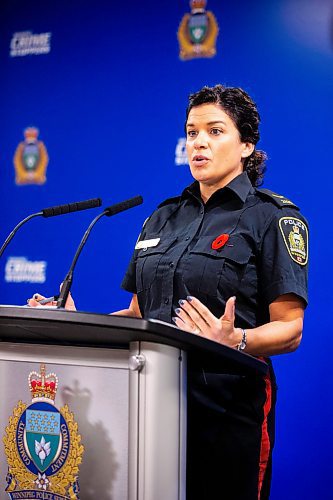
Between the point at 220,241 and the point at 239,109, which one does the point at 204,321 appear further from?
the point at 239,109

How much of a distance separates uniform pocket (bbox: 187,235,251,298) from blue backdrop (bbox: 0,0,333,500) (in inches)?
39.2

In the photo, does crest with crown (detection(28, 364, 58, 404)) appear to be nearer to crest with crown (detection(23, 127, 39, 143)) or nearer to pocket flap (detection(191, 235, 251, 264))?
pocket flap (detection(191, 235, 251, 264))

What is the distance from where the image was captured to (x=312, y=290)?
269cm

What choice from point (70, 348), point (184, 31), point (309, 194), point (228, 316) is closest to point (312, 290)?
point (309, 194)

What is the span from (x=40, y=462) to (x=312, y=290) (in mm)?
1631

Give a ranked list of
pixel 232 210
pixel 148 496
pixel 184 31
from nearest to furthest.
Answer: pixel 148 496 → pixel 232 210 → pixel 184 31

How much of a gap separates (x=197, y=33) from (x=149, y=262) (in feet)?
4.65

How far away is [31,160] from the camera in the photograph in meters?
3.35

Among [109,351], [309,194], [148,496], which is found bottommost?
[148,496]

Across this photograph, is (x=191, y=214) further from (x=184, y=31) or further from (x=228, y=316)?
(x=184, y=31)

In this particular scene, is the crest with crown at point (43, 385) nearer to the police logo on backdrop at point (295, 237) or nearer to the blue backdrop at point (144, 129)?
the police logo on backdrop at point (295, 237)

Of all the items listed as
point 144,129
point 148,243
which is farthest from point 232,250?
point 144,129

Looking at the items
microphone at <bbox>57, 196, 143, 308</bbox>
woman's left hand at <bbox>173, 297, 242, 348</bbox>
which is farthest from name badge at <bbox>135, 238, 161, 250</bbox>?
woman's left hand at <bbox>173, 297, 242, 348</bbox>

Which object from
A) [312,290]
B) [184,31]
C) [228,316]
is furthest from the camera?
[184,31]
